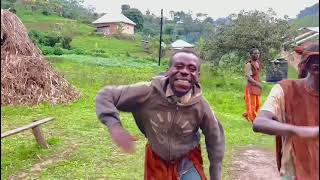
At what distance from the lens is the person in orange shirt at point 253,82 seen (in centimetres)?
952

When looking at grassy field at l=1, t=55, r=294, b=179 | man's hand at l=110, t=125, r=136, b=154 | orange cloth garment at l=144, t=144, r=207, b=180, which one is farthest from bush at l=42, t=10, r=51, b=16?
man's hand at l=110, t=125, r=136, b=154

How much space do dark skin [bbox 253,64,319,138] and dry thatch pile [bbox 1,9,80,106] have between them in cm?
937

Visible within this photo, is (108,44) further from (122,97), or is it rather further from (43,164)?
(122,97)

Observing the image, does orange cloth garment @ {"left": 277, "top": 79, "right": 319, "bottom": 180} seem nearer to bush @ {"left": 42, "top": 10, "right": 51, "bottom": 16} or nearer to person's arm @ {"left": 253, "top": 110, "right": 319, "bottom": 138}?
person's arm @ {"left": 253, "top": 110, "right": 319, "bottom": 138}

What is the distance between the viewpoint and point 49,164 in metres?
6.52

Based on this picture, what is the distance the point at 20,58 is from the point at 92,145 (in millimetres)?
4982

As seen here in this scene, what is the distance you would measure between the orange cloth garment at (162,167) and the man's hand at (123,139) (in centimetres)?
67

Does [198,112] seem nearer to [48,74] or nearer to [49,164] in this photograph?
[49,164]

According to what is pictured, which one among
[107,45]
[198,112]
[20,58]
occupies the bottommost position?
[107,45]

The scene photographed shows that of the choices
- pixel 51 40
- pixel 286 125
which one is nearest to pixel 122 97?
pixel 286 125

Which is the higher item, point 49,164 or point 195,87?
point 195,87

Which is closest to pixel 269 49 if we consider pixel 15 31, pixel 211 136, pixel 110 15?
pixel 15 31

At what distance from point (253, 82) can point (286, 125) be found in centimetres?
777

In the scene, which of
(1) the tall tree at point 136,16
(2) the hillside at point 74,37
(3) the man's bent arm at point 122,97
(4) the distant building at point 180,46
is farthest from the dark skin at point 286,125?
(1) the tall tree at point 136,16
